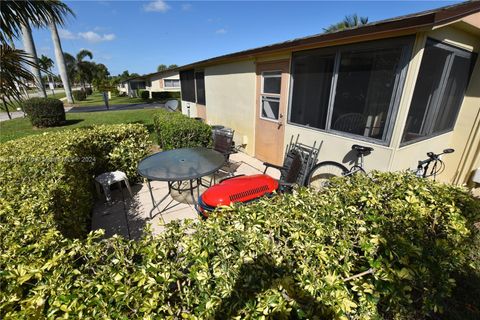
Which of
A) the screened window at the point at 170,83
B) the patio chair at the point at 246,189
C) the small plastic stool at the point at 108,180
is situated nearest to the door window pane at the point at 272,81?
the patio chair at the point at 246,189

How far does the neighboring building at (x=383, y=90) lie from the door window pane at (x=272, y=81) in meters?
0.02

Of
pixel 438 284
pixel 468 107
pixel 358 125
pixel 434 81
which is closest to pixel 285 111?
pixel 358 125

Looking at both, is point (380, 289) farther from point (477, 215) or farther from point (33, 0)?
point (33, 0)

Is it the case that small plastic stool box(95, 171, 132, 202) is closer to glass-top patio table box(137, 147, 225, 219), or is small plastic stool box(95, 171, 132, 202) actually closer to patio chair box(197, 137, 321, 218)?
glass-top patio table box(137, 147, 225, 219)

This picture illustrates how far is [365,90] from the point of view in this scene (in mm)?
3680

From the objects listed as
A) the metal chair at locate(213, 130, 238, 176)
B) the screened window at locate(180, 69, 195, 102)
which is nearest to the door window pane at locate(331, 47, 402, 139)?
the metal chair at locate(213, 130, 238, 176)

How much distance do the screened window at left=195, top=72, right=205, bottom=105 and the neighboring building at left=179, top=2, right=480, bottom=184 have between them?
4.30 metres

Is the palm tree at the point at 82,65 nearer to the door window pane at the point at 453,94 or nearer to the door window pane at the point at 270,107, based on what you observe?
the door window pane at the point at 270,107

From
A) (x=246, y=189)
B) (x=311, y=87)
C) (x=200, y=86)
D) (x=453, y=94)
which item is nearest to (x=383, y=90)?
(x=311, y=87)

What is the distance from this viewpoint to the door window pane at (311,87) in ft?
13.9

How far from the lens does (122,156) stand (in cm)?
495

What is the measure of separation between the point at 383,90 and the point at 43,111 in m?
14.5

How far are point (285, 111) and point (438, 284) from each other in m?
4.38

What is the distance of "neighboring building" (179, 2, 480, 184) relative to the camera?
10.0 feet
